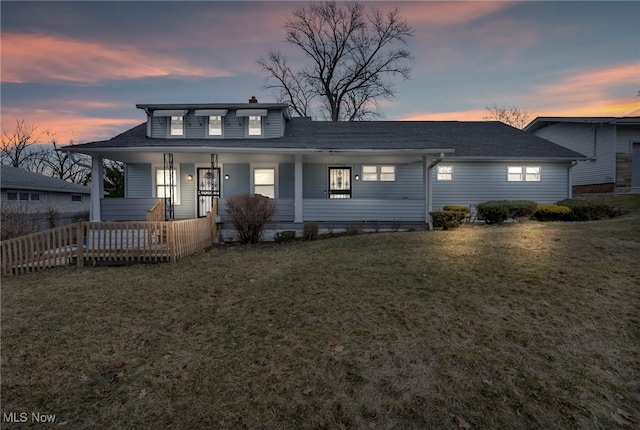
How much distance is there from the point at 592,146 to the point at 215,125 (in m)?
20.7

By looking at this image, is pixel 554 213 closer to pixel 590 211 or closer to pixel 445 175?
pixel 590 211

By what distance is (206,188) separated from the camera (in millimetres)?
13961

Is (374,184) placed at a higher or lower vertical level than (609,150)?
lower

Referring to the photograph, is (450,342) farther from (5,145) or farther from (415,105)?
(5,145)

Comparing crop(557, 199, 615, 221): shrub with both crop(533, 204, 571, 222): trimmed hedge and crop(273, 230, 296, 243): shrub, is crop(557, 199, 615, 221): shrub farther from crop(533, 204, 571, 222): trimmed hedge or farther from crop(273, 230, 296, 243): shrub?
crop(273, 230, 296, 243): shrub

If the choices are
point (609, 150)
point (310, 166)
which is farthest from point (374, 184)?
point (609, 150)

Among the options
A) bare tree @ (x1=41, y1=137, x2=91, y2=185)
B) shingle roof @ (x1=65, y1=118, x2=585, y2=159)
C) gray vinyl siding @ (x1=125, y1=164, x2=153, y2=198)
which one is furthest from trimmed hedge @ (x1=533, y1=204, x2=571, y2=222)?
bare tree @ (x1=41, y1=137, x2=91, y2=185)

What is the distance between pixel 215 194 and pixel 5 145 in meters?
39.5

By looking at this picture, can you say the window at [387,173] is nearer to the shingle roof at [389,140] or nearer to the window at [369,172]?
the window at [369,172]

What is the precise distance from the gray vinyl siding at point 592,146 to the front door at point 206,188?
19445mm

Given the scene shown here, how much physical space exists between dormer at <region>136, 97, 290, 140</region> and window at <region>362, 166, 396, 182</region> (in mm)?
4217

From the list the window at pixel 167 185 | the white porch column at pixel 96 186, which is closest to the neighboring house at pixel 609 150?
the window at pixel 167 185

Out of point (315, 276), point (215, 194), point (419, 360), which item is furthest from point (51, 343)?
point (215, 194)

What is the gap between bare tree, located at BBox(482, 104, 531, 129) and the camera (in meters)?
38.4
